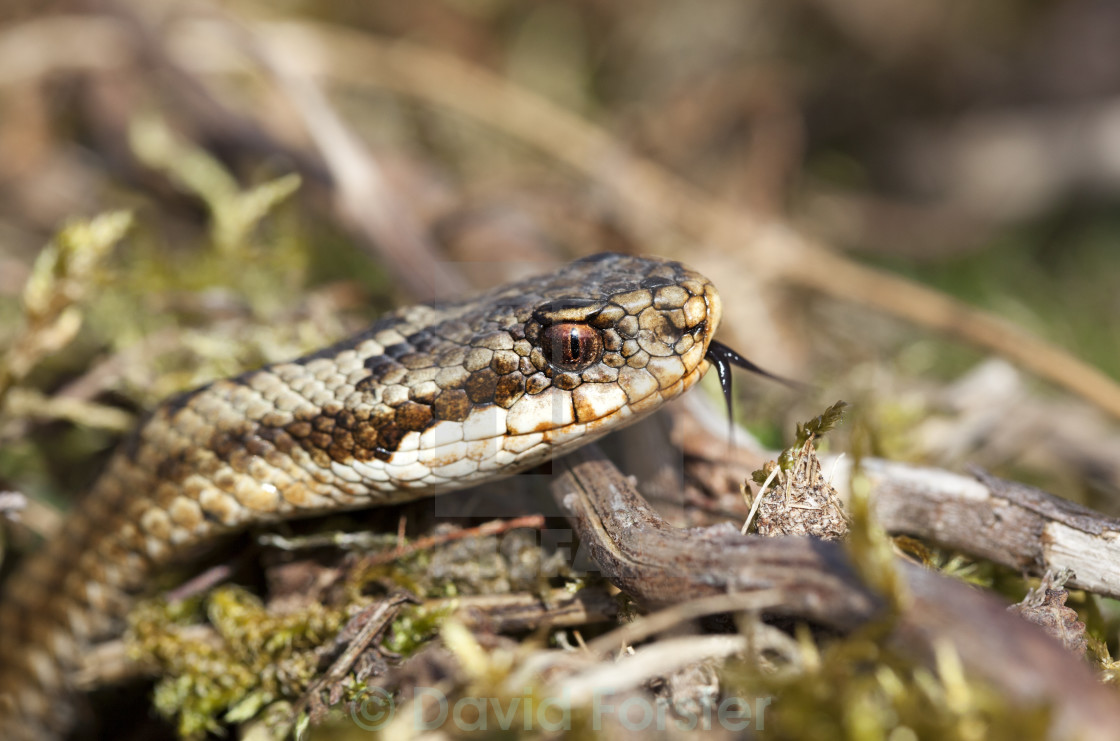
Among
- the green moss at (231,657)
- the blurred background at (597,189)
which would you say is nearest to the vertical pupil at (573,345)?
the green moss at (231,657)

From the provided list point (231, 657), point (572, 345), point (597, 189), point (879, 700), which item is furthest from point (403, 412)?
point (597, 189)


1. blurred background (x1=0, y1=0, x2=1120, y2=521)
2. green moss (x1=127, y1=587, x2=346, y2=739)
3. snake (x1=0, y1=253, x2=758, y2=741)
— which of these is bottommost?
green moss (x1=127, y1=587, x2=346, y2=739)

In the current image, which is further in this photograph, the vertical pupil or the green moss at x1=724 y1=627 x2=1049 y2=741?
the vertical pupil

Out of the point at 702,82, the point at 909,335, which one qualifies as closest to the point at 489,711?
the point at 909,335

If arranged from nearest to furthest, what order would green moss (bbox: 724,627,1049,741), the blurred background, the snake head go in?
1. green moss (bbox: 724,627,1049,741)
2. the snake head
3. the blurred background

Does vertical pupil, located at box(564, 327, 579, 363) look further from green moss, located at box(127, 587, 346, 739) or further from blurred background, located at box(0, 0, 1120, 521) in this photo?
blurred background, located at box(0, 0, 1120, 521)

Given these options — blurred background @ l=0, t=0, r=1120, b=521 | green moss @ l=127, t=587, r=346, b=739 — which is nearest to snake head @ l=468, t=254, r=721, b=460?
green moss @ l=127, t=587, r=346, b=739

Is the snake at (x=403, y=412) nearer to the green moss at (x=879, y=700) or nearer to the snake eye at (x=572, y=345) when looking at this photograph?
the snake eye at (x=572, y=345)
